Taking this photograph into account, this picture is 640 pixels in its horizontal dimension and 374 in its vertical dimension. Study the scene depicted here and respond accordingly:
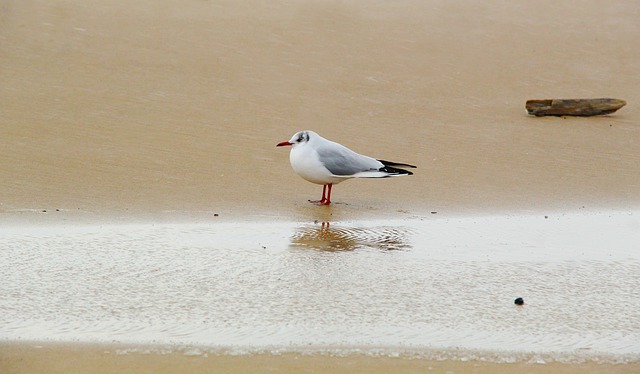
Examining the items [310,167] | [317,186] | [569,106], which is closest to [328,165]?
[310,167]

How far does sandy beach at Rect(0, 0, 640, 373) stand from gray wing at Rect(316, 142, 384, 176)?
0.21m

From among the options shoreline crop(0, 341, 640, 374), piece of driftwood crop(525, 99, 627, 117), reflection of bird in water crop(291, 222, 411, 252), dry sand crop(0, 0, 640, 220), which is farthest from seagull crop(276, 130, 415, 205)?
shoreline crop(0, 341, 640, 374)

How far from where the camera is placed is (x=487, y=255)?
18.1 ft

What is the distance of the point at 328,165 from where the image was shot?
696 centimetres

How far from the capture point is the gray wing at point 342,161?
22.9 ft

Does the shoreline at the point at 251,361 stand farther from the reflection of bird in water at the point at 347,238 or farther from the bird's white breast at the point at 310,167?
the bird's white breast at the point at 310,167

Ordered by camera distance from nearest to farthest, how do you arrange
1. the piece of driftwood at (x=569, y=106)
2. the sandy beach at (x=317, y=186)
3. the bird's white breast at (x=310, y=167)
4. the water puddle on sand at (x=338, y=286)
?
the water puddle on sand at (x=338, y=286) < the sandy beach at (x=317, y=186) < the bird's white breast at (x=310, y=167) < the piece of driftwood at (x=569, y=106)

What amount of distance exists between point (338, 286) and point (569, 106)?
5.14 m

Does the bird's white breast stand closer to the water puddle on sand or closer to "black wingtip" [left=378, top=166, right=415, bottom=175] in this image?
"black wingtip" [left=378, top=166, right=415, bottom=175]

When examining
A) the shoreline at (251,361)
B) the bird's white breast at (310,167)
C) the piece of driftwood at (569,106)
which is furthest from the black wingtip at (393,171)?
the shoreline at (251,361)

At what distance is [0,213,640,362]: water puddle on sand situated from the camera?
13.3ft

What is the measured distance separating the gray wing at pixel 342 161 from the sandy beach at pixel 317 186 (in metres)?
0.21

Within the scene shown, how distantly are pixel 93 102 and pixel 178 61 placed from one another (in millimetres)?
1361

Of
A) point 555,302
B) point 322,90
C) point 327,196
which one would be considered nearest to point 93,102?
point 322,90
